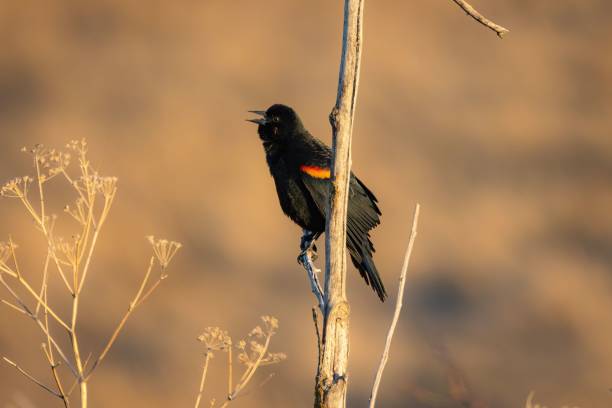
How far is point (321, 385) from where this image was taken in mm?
2691

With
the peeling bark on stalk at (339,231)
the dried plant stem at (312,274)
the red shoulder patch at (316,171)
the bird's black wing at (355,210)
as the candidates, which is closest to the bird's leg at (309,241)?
the dried plant stem at (312,274)

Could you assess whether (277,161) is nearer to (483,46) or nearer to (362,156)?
(362,156)

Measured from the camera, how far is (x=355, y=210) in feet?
15.2

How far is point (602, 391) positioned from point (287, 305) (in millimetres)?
3094

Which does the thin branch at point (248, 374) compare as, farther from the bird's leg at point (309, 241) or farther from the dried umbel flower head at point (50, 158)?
the bird's leg at point (309, 241)

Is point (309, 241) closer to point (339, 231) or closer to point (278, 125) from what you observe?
point (278, 125)

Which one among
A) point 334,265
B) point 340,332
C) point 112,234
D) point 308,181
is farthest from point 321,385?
point 112,234

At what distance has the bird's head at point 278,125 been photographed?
Result: 4.99m

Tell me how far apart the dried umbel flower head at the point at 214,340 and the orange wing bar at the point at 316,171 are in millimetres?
2036

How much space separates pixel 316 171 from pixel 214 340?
2.08 metres

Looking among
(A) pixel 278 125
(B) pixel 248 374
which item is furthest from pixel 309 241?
(B) pixel 248 374

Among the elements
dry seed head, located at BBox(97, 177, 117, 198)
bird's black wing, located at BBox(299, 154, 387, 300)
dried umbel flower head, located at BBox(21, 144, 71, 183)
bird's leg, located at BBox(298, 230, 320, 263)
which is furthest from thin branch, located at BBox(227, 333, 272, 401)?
bird's leg, located at BBox(298, 230, 320, 263)

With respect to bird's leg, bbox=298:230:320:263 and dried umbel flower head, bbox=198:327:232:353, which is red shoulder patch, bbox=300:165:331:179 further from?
dried umbel flower head, bbox=198:327:232:353

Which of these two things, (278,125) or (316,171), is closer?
(316,171)
